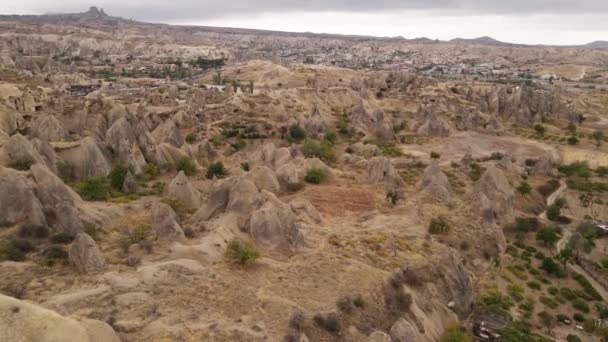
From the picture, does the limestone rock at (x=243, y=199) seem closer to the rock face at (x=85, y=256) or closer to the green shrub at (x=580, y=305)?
the rock face at (x=85, y=256)

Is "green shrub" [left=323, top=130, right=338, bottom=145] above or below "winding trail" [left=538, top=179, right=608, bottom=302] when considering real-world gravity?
above

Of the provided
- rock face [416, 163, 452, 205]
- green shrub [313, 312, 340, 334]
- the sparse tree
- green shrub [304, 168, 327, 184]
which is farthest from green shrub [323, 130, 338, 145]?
green shrub [313, 312, 340, 334]

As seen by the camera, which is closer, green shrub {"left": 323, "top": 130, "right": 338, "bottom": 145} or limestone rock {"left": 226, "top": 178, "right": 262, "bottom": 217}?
limestone rock {"left": 226, "top": 178, "right": 262, "bottom": 217}

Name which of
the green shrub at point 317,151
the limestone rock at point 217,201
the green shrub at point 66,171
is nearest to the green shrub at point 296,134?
the green shrub at point 317,151

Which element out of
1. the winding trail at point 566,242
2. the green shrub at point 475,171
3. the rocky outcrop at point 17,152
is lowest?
the winding trail at point 566,242

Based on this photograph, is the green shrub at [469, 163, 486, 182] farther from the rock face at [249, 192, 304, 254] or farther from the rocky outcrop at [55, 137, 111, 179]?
the rocky outcrop at [55, 137, 111, 179]
